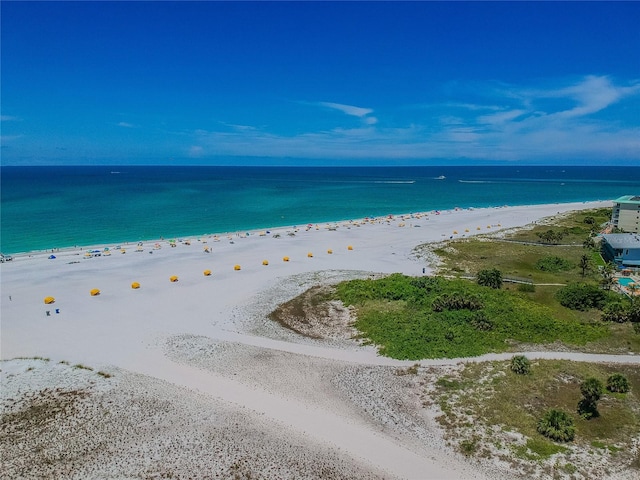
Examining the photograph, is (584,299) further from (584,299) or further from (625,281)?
(625,281)

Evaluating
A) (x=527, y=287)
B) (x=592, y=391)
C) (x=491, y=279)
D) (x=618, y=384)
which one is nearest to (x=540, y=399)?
(x=592, y=391)

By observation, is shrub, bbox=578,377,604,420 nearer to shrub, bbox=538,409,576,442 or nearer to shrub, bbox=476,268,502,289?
shrub, bbox=538,409,576,442

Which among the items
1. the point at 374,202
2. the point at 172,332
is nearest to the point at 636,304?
the point at 172,332

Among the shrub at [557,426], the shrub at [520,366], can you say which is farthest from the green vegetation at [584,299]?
the shrub at [557,426]

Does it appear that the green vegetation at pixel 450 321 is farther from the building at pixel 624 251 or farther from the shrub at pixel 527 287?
the building at pixel 624 251

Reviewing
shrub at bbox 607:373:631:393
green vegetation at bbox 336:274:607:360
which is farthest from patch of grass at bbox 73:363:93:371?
shrub at bbox 607:373:631:393

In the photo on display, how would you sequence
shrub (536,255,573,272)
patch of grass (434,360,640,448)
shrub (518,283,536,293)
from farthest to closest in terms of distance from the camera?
shrub (536,255,573,272) → shrub (518,283,536,293) → patch of grass (434,360,640,448)
